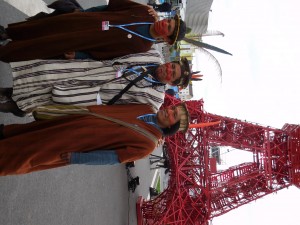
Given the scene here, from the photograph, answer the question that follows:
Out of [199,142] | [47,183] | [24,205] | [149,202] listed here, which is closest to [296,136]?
[199,142]

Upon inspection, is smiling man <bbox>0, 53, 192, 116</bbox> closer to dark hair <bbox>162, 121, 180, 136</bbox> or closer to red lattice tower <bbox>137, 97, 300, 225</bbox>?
dark hair <bbox>162, 121, 180, 136</bbox>

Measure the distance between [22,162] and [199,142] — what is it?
23.3ft

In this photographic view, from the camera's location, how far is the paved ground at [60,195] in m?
3.94

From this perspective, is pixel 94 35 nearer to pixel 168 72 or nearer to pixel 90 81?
pixel 90 81

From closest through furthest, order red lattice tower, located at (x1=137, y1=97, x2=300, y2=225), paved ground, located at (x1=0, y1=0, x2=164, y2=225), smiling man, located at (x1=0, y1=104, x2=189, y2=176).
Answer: smiling man, located at (x1=0, y1=104, x2=189, y2=176), paved ground, located at (x1=0, y1=0, x2=164, y2=225), red lattice tower, located at (x1=137, y1=97, x2=300, y2=225)

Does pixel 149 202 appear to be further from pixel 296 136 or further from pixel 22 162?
pixel 22 162

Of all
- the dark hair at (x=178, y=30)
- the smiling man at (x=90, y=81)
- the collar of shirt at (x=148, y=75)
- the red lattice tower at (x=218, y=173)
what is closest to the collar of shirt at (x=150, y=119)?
the smiling man at (x=90, y=81)

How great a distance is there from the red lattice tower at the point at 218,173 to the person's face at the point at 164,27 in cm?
595

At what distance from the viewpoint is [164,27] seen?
3080mm

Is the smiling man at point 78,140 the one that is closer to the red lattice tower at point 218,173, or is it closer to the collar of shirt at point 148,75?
the collar of shirt at point 148,75

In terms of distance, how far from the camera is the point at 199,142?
933cm

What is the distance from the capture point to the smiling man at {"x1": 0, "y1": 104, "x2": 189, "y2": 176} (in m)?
2.65

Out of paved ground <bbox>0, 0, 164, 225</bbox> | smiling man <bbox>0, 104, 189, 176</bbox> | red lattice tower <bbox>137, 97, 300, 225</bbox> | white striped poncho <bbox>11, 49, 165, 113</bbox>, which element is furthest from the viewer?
red lattice tower <bbox>137, 97, 300, 225</bbox>

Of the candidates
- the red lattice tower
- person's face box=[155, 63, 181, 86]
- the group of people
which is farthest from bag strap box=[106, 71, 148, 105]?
the red lattice tower
